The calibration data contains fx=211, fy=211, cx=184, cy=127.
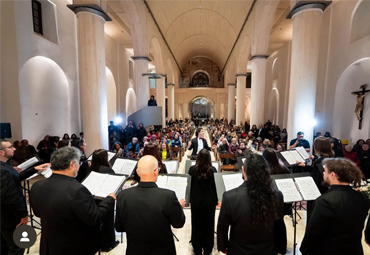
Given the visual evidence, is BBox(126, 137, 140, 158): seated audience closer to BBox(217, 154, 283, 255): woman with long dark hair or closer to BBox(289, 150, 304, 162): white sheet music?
BBox(289, 150, 304, 162): white sheet music

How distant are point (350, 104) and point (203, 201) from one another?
9326 millimetres

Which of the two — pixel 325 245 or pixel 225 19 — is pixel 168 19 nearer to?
pixel 225 19

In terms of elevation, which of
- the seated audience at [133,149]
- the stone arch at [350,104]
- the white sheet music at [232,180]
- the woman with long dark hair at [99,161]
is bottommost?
the seated audience at [133,149]

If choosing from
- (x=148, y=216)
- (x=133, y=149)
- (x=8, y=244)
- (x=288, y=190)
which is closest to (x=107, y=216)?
(x=8, y=244)

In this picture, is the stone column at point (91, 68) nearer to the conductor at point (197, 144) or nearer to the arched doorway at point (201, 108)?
the conductor at point (197, 144)

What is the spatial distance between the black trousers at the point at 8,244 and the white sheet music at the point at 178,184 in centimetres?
200

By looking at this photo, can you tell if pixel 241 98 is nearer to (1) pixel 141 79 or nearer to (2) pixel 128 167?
(1) pixel 141 79

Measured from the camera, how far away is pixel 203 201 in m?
3.01

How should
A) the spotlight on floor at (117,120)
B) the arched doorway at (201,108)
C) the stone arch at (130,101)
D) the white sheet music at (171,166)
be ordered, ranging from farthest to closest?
1. the arched doorway at (201,108)
2. the stone arch at (130,101)
3. the spotlight on floor at (117,120)
4. the white sheet music at (171,166)

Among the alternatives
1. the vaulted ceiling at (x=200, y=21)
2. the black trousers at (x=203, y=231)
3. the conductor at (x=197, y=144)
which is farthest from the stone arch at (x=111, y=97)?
the black trousers at (x=203, y=231)

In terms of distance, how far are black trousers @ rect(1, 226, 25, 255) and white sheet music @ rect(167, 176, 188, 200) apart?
6.55 ft

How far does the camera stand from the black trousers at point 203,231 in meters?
3.10

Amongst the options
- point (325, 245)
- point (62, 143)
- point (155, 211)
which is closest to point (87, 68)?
point (62, 143)

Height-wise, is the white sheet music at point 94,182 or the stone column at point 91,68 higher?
the stone column at point 91,68
